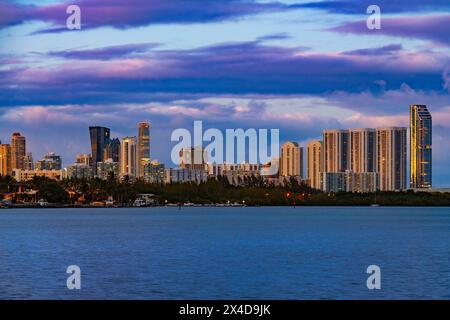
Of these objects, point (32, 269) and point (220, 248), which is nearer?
point (32, 269)

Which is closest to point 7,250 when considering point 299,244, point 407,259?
point 299,244
